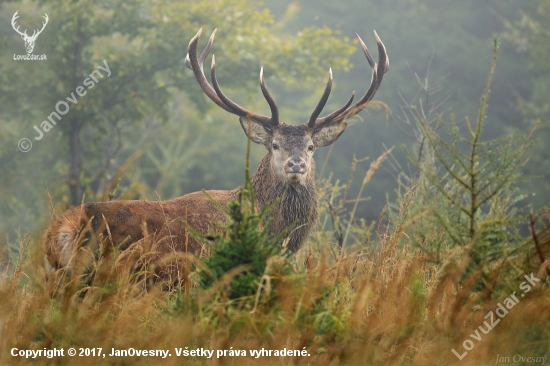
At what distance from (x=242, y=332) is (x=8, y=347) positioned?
108cm

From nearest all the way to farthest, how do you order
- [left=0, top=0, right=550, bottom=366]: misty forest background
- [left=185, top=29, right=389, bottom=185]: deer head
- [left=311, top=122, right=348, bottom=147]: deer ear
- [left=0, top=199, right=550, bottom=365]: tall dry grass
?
[left=0, top=199, right=550, bottom=365]: tall dry grass → [left=0, top=0, right=550, bottom=366]: misty forest background → [left=185, top=29, right=389, bottom=185]: deer head → [left=311, top=122, right=348, bottom=147]: deer ear

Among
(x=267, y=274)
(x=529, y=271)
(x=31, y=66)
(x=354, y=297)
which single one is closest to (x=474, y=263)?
(x=529, y=271)

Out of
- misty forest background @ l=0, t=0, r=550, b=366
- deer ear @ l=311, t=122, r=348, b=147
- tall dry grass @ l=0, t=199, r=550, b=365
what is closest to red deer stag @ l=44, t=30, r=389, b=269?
deer ear @ l=311, t=122, r=348, b=147

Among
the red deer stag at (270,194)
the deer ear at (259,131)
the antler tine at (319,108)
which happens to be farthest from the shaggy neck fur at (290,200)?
the antler tine at (319,108)

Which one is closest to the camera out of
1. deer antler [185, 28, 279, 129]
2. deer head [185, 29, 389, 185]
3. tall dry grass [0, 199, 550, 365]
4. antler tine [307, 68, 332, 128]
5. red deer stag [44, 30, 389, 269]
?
tall dry grass [0, 199, 550, 365]

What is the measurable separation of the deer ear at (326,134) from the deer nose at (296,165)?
2.08ft

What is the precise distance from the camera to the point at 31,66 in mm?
14211

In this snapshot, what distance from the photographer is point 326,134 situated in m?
6.14

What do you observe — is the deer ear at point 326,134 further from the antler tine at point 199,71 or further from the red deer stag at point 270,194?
the antler tine at point 199,71

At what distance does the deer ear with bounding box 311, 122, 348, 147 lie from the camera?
6062 millimetres

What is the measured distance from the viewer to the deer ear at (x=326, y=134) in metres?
6.06

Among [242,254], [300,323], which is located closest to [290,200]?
[242,254]

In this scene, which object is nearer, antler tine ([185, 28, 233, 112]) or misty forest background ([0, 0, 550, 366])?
misty forest background ([0, 0, 550, 366])

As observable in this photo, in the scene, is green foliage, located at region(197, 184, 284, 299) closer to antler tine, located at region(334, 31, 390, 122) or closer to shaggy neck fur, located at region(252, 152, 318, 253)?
shaggy neck fur, located at region(252, 152, 318, 253)
